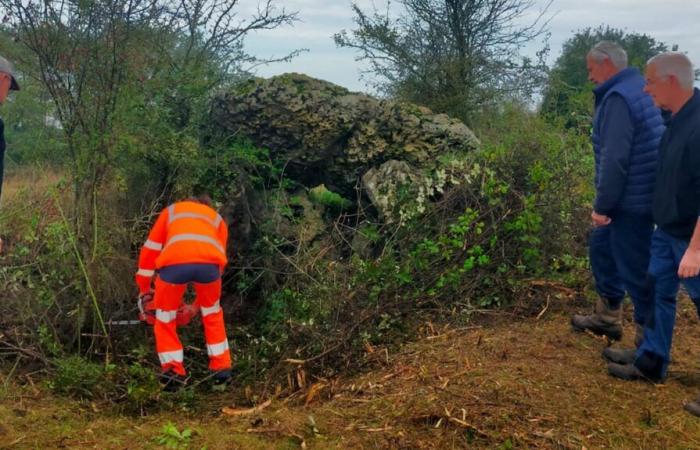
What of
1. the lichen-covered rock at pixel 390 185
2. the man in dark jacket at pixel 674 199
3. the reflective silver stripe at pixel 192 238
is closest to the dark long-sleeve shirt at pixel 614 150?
the man in dark jacket at pixel 674 199

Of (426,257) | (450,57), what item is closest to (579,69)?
(450,57)

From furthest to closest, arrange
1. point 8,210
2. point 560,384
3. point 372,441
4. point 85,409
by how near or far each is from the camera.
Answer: point 8,210 → point 85,409 → point 560,384 → point 372,441

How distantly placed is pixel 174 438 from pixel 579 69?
75.6 ft

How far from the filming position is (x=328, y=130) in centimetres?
720

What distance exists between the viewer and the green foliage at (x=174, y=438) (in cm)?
368

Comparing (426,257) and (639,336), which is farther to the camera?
(426,257)

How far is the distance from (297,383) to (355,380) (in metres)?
0.52

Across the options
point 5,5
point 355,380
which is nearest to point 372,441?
point 355,380

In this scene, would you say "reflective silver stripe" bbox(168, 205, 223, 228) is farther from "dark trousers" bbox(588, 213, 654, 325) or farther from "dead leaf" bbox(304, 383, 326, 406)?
"dark trousers" bbox(588, 213, 654, 325)

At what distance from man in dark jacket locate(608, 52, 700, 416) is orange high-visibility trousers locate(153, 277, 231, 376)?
3.26m

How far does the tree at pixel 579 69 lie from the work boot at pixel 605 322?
12.9 ft

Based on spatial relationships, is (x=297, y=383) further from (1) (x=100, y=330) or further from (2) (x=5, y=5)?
(2) (x=5, y=5)

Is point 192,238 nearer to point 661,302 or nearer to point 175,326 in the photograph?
point 175,326

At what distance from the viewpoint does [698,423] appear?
12.2 feet
